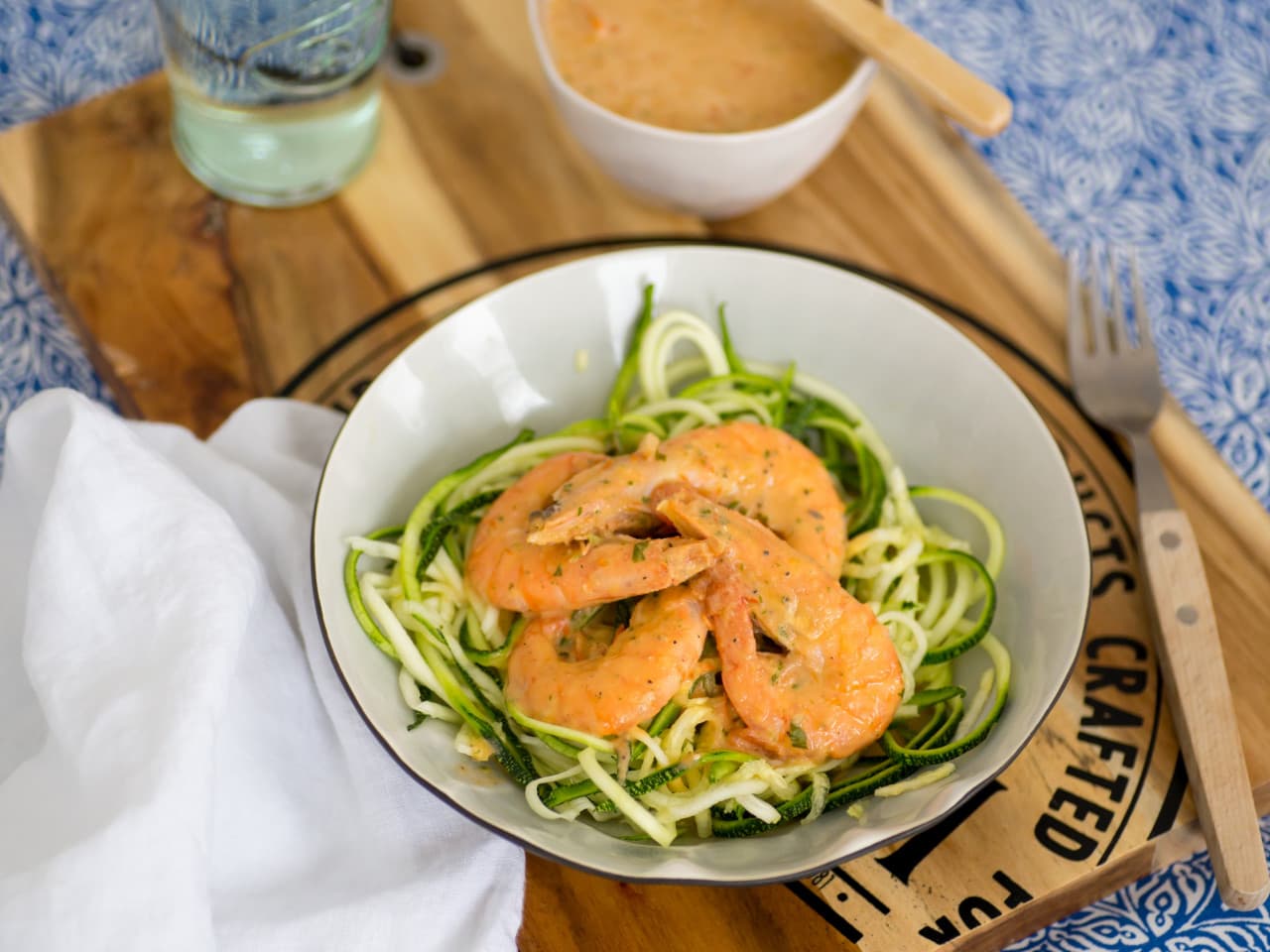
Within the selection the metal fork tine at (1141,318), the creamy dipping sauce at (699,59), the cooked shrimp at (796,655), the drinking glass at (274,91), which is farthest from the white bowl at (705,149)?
the cooked shrimp at (796,655)

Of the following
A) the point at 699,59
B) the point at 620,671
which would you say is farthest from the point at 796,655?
the point at 699,59

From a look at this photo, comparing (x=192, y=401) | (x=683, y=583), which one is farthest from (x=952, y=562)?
(x=192, y=401)

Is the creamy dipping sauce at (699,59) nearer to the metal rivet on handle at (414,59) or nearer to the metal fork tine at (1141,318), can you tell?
the metal rivet on handle at (414,59)

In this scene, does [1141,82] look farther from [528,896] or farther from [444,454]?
[528,896]

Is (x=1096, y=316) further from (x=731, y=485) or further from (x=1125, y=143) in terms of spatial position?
(x=731, y=485)

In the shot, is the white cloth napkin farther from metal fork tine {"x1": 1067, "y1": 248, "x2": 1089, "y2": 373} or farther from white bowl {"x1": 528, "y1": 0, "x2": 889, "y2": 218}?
metal fork tine {"x1": 1067, "y1": 248, "x2": 1089, "y2": 373}

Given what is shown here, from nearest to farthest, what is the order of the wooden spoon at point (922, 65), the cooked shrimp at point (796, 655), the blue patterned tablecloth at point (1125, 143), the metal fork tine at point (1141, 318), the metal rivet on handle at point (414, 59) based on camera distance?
the cooked shrimp at point (796, 655), the wooden spoon at point (922, 65), the metal fork tine at point (1141, 318), the blue patterned tablecloth at point (1125, 143), the metal rivet on handle at point (414, 59)
